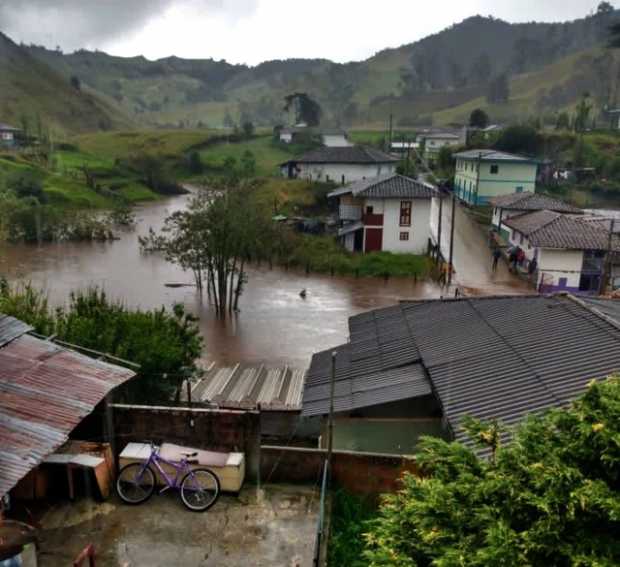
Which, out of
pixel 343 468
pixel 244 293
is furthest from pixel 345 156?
pixel 343 468

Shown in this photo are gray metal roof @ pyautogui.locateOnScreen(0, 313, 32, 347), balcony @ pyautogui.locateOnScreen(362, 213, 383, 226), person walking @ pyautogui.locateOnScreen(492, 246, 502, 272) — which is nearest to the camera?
gray metal roof @ pyautogui.locateOnScreen(0, 313, 32, 347)

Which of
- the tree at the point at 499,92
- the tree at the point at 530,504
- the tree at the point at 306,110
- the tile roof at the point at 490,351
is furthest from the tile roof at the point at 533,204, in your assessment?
the tree at the point at 499,92

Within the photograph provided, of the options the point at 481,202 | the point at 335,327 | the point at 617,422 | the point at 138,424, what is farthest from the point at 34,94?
the point at 617,422

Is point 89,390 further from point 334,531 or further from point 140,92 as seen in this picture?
point 140,92

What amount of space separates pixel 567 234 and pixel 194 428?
75.7 ft

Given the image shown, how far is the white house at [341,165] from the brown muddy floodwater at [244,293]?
1975 cm

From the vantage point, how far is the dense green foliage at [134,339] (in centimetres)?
1298

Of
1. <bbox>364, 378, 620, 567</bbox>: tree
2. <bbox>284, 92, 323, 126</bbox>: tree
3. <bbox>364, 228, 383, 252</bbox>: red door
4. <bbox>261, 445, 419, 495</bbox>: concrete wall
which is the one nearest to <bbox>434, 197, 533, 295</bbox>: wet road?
<bbox>364, 228, 383, 252</bbox>: red door

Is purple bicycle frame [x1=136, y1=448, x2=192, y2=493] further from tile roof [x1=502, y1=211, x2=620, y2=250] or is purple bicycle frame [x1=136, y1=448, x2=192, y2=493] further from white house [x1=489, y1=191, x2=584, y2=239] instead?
white house [x1=489, y1=191, x2=584, y2=239]

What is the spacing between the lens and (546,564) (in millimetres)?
4688

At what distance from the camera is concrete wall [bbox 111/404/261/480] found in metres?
10.3

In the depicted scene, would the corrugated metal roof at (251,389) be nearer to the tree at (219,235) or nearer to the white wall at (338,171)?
the tree at (219,235)

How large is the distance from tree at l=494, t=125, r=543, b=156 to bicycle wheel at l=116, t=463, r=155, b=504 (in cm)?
5441

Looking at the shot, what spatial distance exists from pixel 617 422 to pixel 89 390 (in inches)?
290
